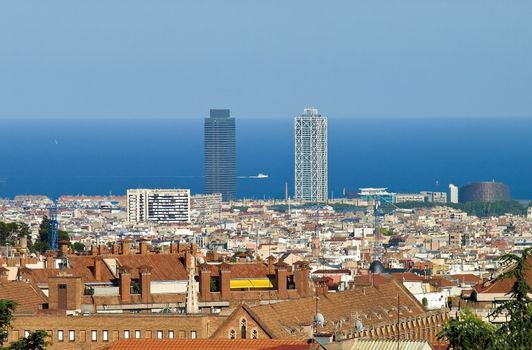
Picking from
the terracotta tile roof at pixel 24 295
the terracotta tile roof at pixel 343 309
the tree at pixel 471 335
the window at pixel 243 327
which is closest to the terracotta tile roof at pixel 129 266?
the terracotta tile roof at pixel 24 295

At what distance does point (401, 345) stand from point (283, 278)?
26323 mm

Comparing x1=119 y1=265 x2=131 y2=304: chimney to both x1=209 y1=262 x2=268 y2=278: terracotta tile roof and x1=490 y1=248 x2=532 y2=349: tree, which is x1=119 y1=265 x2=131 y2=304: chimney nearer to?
x1=209 y1=262 x2=268 y2=278: terracotta tile roof

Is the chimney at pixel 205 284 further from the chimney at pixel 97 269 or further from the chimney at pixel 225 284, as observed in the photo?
the chimney at pixel 97 269

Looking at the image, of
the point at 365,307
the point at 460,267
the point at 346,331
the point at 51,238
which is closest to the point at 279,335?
the point at 346,331

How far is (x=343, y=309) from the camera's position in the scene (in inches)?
2147

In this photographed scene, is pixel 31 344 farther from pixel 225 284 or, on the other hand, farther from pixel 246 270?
pixel 246 270

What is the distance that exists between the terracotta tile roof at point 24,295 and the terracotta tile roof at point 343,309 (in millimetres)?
5340

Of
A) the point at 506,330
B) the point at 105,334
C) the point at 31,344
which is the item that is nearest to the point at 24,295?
the point at 105,334

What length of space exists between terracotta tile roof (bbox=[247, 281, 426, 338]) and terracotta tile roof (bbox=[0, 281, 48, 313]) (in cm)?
534

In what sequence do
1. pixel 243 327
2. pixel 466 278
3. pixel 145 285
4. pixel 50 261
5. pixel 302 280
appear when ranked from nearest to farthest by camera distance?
pixel 243 327 → pixel 145 285 → pixel 302 280 → pixel 50 261 → pixel 466 278

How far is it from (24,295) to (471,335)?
21.2 m

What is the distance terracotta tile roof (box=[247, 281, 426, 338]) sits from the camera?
48.3 meters

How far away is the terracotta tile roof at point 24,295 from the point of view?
52.0 metres

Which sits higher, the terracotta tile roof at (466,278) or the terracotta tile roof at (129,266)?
the terracotta tile roof at (129,266)
